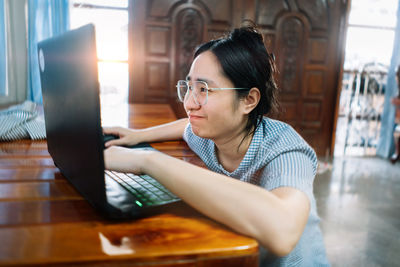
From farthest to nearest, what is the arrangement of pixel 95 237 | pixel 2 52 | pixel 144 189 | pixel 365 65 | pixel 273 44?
pixel 365 65 → pixel 273 44 → pixel 2 52 → pixel 144 189 → pixel 95 237

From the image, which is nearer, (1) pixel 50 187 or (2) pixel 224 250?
(2) pixel 224 250

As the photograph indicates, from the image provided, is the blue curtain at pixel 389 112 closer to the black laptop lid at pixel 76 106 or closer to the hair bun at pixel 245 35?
the hair bun at pixel 245 35

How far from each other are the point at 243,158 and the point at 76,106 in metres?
0.52

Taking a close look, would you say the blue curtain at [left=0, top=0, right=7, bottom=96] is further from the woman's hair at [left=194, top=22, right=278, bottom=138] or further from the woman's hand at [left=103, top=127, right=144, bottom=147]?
the woman's hair at [left=194, top=22, right=278, bottom=138]

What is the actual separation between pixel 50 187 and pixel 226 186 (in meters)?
0.40

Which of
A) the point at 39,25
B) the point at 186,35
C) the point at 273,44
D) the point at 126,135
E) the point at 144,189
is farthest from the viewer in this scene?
the point at 273,44

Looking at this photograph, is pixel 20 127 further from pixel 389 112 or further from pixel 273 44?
pixel 389 112

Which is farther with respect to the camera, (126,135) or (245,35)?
(126,135)

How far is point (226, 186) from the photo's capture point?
1.88 feet

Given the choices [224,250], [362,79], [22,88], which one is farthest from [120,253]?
[362,79]

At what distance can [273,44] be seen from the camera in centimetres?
369

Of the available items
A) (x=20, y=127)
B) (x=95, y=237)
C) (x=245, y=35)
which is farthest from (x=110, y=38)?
(x=95, y=237)

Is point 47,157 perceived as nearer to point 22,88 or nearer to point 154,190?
point 154,190

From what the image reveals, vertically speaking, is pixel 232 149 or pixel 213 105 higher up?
pixel 213 105
